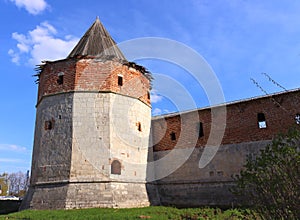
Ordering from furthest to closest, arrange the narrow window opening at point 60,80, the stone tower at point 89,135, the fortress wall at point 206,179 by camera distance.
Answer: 1. the narrow window opening at point 60,80
2. the fortress wall at point 206,179
3. the stone tower at point 89,135

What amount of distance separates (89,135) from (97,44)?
611cm

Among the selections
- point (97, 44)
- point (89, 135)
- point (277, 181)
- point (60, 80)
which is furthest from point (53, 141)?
point (277, 181)

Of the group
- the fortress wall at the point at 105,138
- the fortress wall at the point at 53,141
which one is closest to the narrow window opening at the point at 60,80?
the fortress wall at the point at 53,141

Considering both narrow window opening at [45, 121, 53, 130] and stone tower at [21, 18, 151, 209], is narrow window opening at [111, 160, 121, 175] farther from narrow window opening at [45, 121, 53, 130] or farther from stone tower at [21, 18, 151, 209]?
narrow window opening at [45, 121, 53, 130]

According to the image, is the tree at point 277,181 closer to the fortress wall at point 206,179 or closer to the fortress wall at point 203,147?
the fortress wall at point 203,147

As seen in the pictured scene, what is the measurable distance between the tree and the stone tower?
9707mm

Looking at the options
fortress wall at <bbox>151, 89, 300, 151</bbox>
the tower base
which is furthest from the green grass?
fortress wall at <bbox>151, 89, 300, 151</bbox>

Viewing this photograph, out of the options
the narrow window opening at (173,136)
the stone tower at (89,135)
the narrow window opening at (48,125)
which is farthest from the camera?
the narrow window opening at (173,136)

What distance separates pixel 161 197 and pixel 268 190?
41.2ft

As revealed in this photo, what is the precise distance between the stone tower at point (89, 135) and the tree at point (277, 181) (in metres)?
9.71

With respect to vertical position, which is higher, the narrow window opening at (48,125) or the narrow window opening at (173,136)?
the narrow window opening at (48,125)

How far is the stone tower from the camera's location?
42.4ft

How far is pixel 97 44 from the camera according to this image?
16.5m

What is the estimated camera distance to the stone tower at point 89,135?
12.9m
